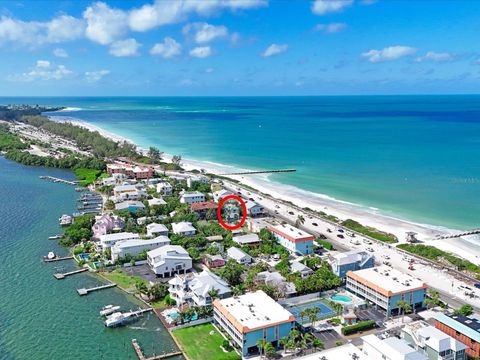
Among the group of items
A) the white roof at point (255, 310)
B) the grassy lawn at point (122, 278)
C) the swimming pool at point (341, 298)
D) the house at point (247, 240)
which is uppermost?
the white roof at point (255, 310)

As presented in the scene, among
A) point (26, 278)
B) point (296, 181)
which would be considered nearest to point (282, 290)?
point (26, 278)

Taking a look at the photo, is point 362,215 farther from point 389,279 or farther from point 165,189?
point 165,189

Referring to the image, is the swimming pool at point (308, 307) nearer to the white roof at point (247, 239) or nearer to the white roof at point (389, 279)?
the white roof at point (389, 279)

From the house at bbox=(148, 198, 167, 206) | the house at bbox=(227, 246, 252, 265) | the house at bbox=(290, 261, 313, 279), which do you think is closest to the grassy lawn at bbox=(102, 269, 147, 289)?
the house at bbox=(227, 246, 252, 265)

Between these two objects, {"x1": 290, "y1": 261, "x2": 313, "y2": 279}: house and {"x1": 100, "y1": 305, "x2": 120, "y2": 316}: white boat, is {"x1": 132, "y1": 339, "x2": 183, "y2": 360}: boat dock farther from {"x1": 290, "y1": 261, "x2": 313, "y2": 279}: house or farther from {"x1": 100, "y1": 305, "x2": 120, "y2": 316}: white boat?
{"x1": 290, "y1": 261, "x2": 313, "y2": 279}: house

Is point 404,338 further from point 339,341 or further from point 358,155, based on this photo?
point 358,155

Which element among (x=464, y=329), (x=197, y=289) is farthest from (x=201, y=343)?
(x=464, y=329)

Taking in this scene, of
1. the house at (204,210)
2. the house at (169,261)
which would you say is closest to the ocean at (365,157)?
the house at (204,210)
